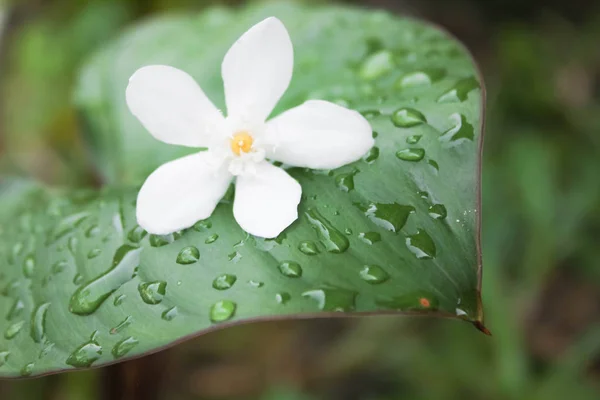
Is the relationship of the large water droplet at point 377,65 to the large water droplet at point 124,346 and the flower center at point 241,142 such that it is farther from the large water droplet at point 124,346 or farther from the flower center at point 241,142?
the large water droplet at point 124,346

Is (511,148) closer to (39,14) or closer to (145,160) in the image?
(145,160)

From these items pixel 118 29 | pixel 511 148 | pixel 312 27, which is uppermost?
pixel 312 27

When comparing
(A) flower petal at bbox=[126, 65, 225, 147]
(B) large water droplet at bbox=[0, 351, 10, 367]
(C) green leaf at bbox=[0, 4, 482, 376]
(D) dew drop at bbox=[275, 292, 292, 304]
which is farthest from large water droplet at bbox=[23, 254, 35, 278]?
(D) dew drop at bbox=[275, 292, 292, 304]

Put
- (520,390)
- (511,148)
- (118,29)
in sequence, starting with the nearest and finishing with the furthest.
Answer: (520,390) < (511,148) < (118,29)

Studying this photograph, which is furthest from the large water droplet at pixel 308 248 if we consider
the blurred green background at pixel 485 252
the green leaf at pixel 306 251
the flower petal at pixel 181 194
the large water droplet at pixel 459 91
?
the blurred green background at pixel 485 252

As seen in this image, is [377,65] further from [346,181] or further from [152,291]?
[152,291]

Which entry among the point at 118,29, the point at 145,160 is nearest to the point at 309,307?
the point at 145,160
